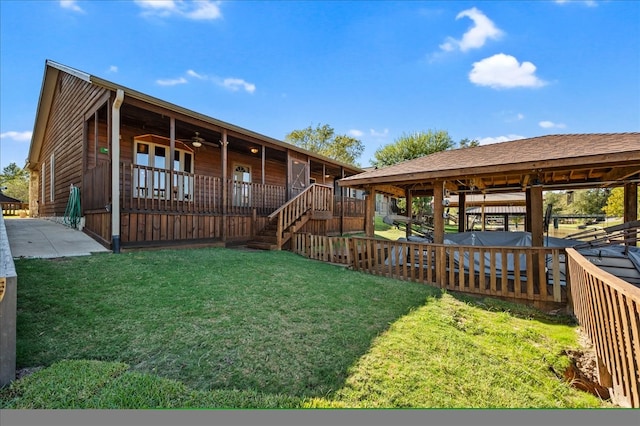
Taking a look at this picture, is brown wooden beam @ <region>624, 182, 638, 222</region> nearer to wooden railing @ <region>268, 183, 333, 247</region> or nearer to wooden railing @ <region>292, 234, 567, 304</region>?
wooden railing @ <region>292, 234, 567, 304</region>

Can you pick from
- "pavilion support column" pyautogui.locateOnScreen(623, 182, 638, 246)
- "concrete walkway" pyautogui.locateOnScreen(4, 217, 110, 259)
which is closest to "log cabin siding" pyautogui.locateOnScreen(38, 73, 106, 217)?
"concrete walkway" pyautogui.locateOnScreen(4, 217, 110, 259)

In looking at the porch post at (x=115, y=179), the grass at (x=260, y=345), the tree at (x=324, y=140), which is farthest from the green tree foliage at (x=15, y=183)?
the grass at (x=260, y=345)

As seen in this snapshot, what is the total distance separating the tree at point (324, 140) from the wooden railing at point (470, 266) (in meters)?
28.1

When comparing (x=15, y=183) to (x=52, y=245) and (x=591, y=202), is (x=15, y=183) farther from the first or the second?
(x=591, y=202)

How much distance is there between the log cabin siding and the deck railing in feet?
7.92

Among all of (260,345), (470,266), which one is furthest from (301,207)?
(260,345)

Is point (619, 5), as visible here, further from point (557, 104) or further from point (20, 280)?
point (20, 280)

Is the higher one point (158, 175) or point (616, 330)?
point (158, 175)

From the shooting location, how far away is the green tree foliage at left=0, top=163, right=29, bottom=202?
3684cm

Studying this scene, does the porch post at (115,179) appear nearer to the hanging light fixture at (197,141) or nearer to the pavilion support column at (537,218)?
the hanging light fixture at (197,141)

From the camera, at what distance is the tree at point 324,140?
34.2 meters

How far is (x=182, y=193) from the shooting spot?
7.42 m

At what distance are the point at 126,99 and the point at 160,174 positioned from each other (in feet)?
5.91

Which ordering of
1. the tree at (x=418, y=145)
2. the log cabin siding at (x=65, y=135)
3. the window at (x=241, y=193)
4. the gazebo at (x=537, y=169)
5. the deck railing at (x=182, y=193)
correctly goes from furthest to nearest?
the tree at (x=418, y=145) → the window at (x=241, y=193) → the log cabin siding at (x=65, y=135) → the deck railing at (x=182, y=193) → the gazebo at (x=537, y=169)
